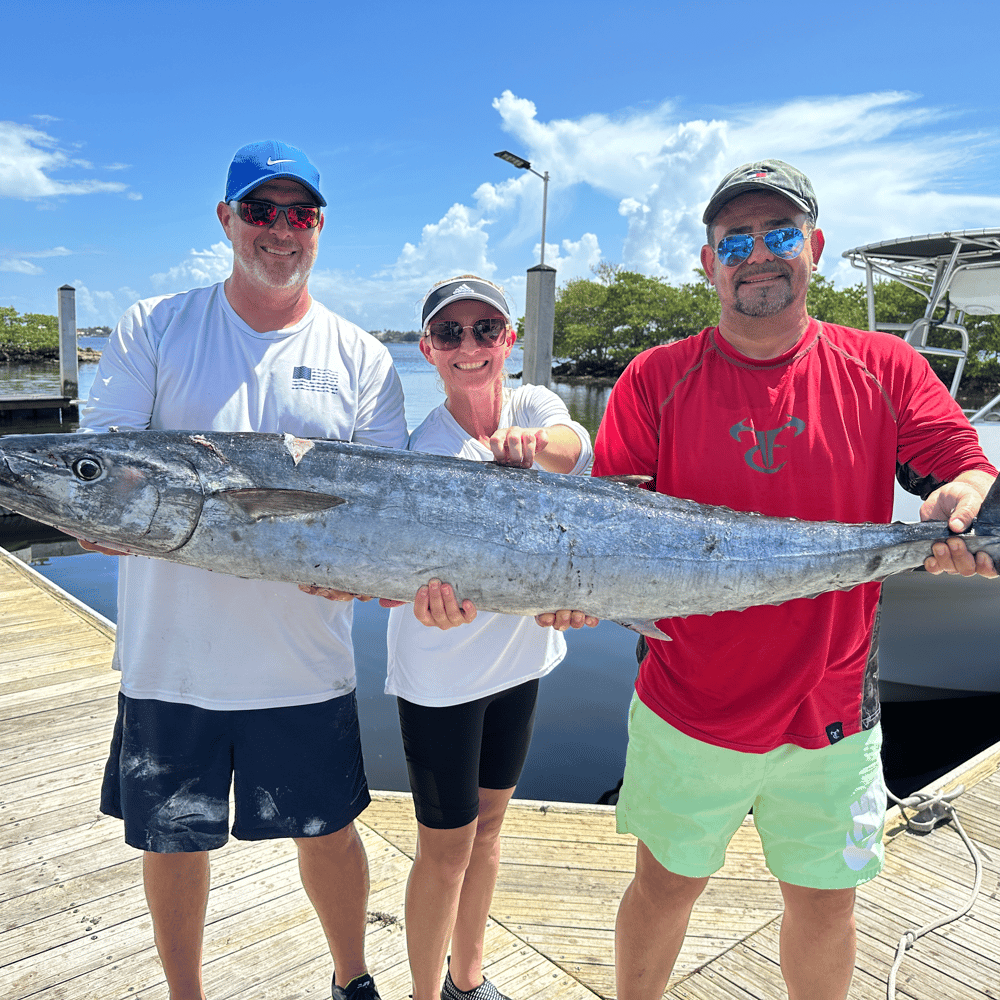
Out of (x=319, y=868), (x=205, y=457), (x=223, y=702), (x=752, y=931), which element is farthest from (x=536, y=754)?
(x=205, y=457)

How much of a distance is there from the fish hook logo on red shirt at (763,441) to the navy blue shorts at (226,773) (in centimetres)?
150

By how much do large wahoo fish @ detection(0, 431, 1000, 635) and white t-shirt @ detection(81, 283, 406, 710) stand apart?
0.64ft

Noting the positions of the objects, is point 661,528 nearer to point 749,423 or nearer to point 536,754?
point 749,423

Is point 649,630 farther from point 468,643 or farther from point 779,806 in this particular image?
point 779,806

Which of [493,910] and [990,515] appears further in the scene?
[493,910]

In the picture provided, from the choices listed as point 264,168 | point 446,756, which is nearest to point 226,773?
point 446,756

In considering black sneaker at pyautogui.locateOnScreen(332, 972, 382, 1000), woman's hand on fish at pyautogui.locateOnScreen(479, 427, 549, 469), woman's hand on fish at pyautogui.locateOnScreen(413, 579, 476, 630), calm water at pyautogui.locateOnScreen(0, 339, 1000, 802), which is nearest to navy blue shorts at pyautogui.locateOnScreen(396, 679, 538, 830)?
woman's hand on fish at pyautogui.locateOnScreen(413, 579, 476, 630)

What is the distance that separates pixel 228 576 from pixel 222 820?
75cm

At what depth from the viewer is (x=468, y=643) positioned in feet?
7.59

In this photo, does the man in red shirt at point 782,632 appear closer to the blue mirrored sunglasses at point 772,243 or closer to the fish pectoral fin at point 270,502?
the blue mirrored sunglasses at point 772,243

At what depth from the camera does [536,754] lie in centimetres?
657

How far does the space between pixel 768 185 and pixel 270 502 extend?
1.77m

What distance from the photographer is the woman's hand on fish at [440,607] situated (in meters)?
2.06

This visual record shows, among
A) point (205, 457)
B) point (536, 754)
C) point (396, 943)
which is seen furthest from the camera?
point (536, 754)
